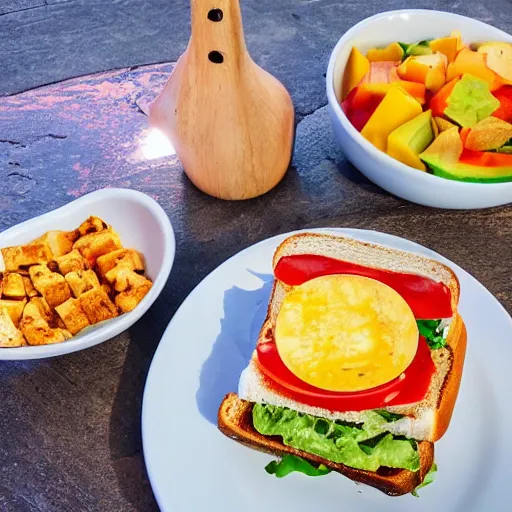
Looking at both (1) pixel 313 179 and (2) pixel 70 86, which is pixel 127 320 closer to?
(1) pixel 313 179

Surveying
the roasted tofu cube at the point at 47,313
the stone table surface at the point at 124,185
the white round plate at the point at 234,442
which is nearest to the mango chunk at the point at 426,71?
the stone table surface at the point at 124,185

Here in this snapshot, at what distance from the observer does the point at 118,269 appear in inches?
56.8

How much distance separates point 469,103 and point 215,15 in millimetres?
700

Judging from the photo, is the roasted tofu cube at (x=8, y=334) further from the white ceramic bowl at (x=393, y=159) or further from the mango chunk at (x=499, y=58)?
the mango chunk at (x=499, y=58)

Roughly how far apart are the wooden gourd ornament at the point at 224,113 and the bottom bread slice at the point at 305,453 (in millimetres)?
622

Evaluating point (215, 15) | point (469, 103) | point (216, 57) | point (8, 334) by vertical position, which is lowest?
point (8, 334)

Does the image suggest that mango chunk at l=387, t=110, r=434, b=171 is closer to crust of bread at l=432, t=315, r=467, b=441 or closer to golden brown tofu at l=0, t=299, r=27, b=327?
crust of bread at l=432, t=315, r=467, b=441

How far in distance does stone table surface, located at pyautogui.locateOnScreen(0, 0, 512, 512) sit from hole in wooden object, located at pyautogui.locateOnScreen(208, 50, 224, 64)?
0.45 m

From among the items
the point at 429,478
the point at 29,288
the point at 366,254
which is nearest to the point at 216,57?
the point at 366,254

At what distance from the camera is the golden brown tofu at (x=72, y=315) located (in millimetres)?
1360

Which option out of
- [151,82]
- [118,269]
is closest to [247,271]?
[118,269]

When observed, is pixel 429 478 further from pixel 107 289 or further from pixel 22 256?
pixel 22 256

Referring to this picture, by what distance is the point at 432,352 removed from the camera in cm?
131

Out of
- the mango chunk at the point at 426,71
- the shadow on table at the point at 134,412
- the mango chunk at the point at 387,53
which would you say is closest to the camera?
the shadow on table at the point at 134,412
